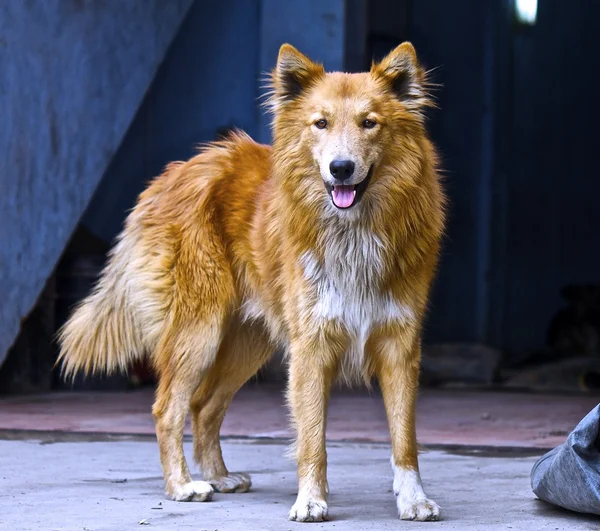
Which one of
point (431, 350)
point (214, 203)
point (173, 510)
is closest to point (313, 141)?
point (214, 203)

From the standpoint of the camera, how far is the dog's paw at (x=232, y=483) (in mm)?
4824

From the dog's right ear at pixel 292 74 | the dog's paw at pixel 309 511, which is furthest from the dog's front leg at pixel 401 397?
the dog's right ear at pixel 292 74

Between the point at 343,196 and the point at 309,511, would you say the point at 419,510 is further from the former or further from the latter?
the point at 343,196

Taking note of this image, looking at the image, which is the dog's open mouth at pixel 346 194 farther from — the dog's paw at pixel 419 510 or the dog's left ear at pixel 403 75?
the dog's paw at pixel 419 510

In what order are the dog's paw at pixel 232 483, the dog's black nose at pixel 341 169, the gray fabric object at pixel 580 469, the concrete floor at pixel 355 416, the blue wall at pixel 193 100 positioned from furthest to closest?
1. the blue wall at pixel 193 100
2. the concrete floor at pixel 355 416
3. the dog's paw at pixel 232 483
4. the dog's black nose at pixel 341 169
5. the gray fabric object at pixel 580 469

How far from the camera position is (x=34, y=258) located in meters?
7.89

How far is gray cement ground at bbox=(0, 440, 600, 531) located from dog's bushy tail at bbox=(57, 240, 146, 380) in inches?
22.2

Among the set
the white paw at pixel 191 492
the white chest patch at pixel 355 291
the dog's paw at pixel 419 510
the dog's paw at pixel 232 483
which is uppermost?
the white chest patch at pixel 355 291

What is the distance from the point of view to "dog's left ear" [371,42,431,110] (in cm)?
445

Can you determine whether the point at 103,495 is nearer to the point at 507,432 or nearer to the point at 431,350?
the point at 507,432

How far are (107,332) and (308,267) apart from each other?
51.3 inches

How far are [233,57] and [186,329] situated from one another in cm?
566

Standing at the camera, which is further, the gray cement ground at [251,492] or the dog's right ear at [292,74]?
the dog's right ear at [292,74]

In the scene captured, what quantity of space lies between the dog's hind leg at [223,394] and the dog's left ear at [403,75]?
1440 millimetres
